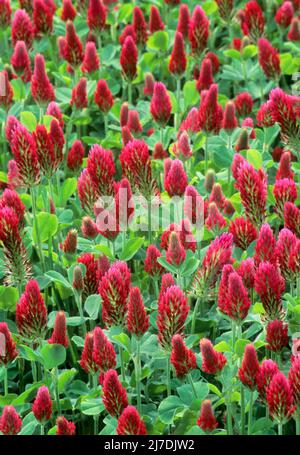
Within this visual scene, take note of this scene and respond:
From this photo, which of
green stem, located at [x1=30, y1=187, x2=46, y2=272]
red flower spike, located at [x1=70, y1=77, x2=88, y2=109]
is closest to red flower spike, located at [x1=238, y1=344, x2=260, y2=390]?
green stem, located at [x1=30, y1=187, x2=46, y2=272]

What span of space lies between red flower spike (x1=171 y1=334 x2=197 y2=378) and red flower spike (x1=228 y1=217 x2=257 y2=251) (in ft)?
1.56

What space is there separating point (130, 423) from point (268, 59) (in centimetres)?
192

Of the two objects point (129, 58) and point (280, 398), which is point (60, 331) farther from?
point (129, 58)

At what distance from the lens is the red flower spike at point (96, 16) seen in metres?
3.94

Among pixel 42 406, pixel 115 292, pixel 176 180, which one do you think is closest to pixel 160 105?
pixel 176 180

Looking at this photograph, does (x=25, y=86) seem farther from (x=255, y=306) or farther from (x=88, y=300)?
(x=255, y=306)

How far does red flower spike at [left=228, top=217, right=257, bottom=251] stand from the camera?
278 cm

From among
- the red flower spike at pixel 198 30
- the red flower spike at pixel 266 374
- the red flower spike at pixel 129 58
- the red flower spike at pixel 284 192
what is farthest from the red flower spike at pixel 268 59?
the red flower spike at pixel 266 374

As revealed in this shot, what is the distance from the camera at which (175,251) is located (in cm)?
256

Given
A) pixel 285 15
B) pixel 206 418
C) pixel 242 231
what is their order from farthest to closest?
pixel 285 15 → pixel 242 231 → pixel 206 418

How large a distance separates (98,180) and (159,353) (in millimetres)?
480

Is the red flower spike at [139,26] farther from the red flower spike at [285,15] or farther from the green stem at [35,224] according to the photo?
the green stem at [35,224]

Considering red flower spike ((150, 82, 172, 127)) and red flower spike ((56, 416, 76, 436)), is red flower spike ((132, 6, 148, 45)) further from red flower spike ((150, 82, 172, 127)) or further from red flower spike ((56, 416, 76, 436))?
red flower spike ((56, 416, 76, 436))

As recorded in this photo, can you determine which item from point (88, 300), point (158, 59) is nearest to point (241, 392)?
point (88, 300)
